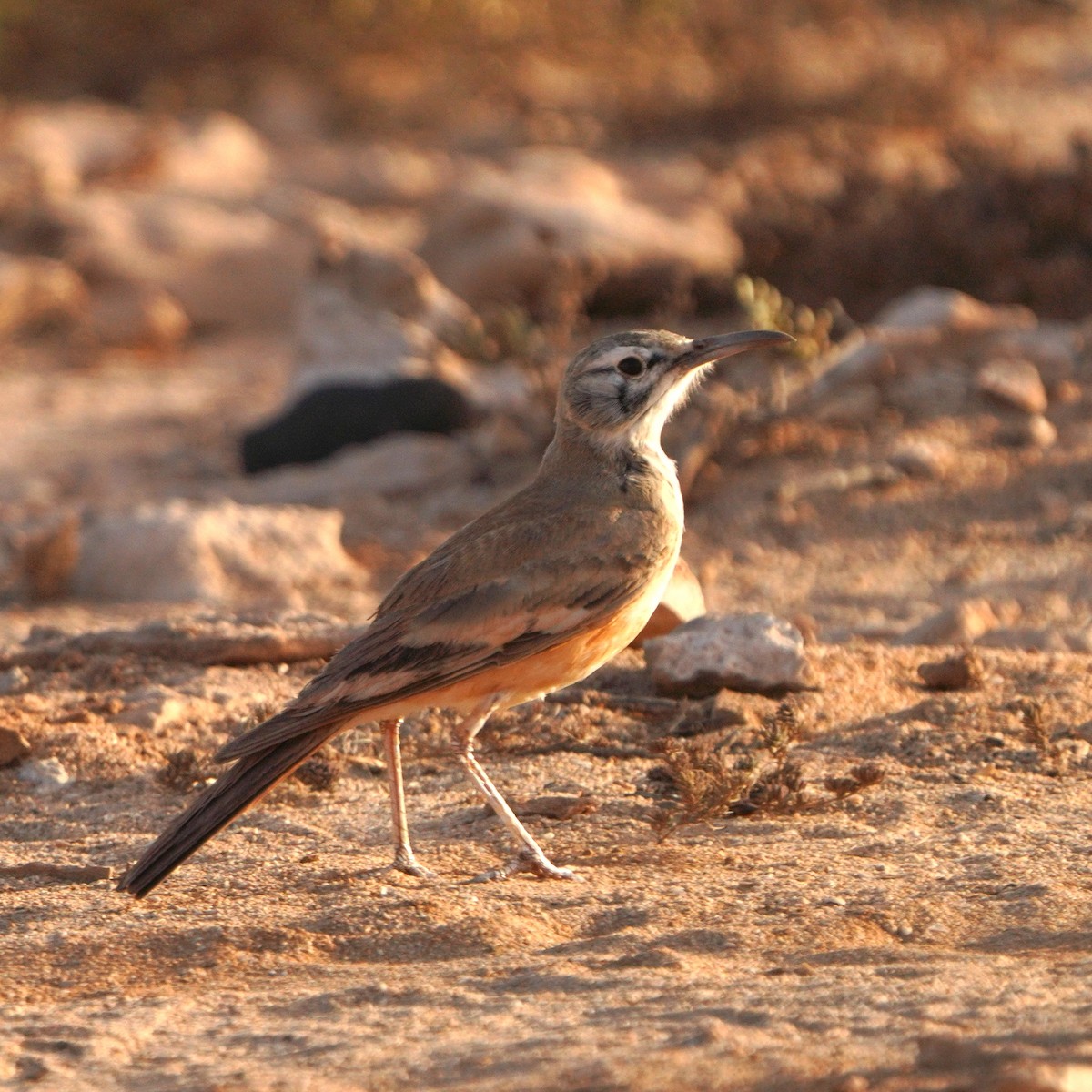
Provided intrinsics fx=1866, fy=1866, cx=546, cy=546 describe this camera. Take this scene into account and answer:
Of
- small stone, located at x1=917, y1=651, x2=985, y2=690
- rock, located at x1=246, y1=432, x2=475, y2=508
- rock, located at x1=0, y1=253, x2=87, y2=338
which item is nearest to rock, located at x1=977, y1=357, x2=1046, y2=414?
rock, located at x1=246, y1=432, x2=475, y2=508

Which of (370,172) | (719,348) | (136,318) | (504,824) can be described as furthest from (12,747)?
(370,172)

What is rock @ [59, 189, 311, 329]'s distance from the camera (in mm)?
14109

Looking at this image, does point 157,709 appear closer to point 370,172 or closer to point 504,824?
point 504,824

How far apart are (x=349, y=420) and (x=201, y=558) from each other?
98.1 inches

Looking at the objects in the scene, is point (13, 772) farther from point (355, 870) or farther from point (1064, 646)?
point (1064, 646)

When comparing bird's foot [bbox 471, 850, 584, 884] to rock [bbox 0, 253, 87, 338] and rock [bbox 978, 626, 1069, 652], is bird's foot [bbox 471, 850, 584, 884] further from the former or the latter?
rock [bbox 0, 253, 87, 338]

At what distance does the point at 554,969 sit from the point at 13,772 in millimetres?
2351

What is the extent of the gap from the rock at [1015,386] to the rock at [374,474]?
2835 mm

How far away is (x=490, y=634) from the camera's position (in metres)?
4.93

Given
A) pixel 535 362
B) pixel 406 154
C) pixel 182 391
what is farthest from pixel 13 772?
pixel 406 154

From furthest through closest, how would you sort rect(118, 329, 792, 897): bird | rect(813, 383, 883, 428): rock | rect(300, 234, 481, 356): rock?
rect(300, 234, 481, 356): rock, rect(813, 383, 883, 428): rock, rect(118, 329, 792, 897): bird

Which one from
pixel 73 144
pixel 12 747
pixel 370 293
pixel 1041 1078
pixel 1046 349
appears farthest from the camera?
pixel 73 144

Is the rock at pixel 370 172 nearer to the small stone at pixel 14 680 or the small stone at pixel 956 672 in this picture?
the small stone at pixel 14 680

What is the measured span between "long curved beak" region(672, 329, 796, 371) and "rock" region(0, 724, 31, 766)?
2358 millimetres
